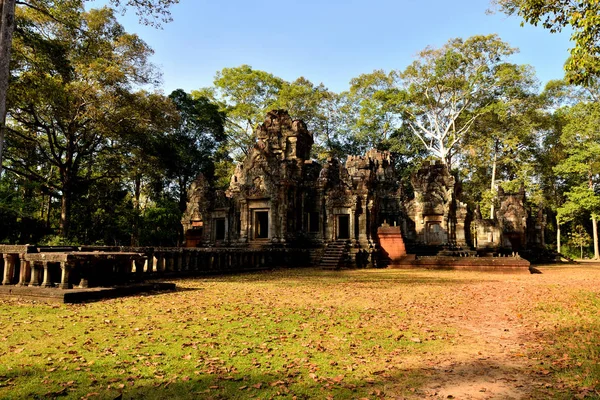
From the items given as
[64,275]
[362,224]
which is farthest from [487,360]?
[362,224]

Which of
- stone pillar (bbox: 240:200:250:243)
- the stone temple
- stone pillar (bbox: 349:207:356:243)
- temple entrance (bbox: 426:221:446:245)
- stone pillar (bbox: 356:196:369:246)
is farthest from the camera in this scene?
temple entrance (bbox: 426:221:446:245)

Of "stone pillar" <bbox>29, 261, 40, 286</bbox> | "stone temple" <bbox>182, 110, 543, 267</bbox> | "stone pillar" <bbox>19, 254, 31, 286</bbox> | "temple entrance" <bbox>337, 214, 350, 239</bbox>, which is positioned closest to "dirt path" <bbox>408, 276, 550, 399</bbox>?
"stone pillar" <bbox>29, 261, 40, 286</bbox>

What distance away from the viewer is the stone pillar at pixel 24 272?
396 inches

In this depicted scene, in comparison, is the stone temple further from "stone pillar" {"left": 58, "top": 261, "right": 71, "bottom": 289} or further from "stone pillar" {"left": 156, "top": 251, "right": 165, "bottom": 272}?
"stone pillar" {"left": 58, "top": 261, "right": 71, "bottom": 289}

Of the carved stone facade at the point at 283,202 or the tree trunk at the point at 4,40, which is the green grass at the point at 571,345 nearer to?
the tree trunk at the point at 4,40

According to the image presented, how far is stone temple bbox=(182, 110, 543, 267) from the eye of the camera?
26094mm

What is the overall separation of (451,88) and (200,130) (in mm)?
25558

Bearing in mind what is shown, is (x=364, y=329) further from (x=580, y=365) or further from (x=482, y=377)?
(x=580, y=365)

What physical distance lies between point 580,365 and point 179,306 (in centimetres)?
702

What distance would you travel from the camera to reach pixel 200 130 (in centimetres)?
4328

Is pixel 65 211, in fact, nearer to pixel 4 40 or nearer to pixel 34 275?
pixel 34 275

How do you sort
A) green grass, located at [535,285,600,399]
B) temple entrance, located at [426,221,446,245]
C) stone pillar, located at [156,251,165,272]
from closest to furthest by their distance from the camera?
green grass, located at [535,285,600,399] < stone pillar, located at [156,251,165,272] < temple entrance, located at [426,221,446,245]

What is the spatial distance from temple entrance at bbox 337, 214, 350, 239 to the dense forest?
13058 mm

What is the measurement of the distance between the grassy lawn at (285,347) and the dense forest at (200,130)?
10163 millimetres
